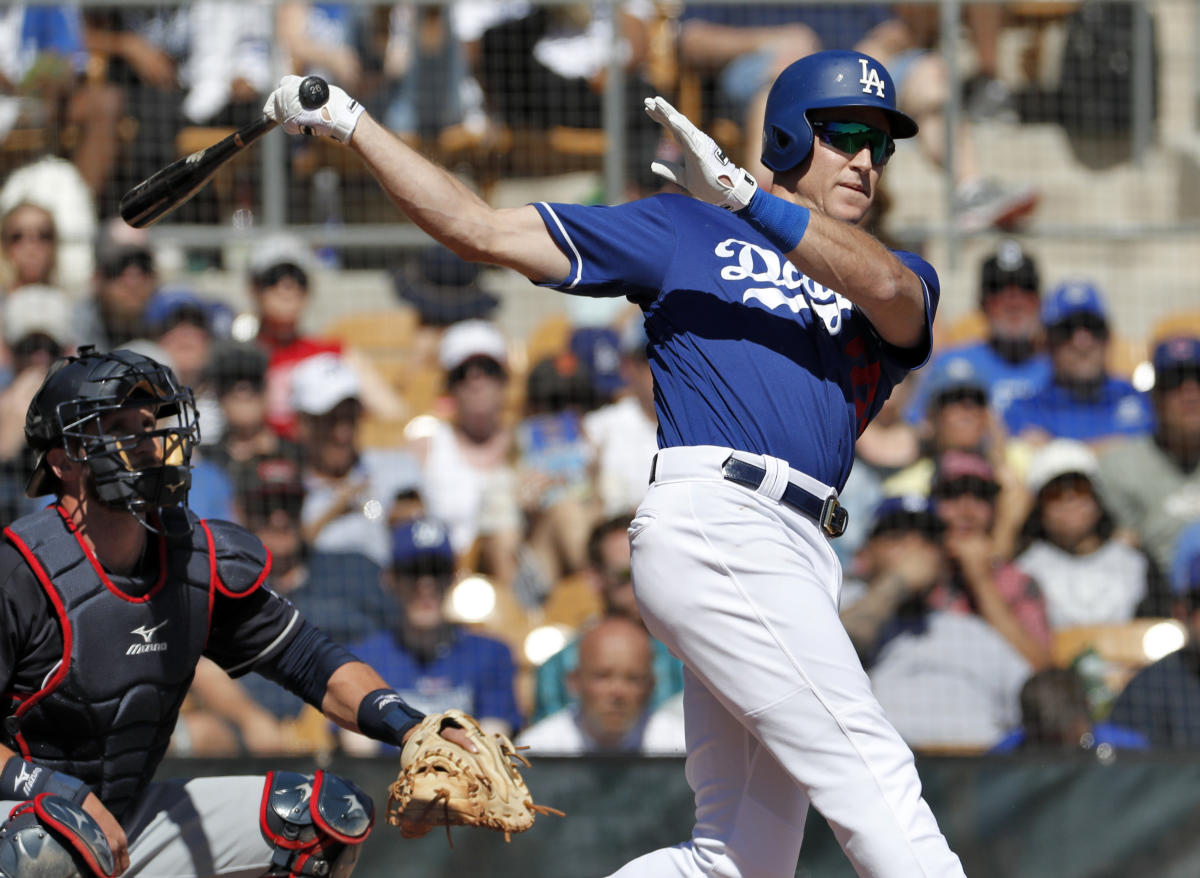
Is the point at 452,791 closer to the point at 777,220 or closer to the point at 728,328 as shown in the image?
the point at 728,328

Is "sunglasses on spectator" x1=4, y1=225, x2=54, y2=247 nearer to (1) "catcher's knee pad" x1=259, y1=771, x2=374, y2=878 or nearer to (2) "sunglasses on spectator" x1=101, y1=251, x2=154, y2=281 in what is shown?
(2) "sunglasses on spectator" x1=101, y1=251, x2=154, y2=281

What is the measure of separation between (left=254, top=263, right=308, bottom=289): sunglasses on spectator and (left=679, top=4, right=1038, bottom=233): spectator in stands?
2.25 metres

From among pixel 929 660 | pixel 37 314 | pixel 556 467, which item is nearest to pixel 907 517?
pixel 929 660

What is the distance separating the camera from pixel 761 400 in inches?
133

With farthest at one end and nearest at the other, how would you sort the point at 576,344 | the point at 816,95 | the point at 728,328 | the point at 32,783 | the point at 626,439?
the point at 576,344 → the point at 626,439 → the point at 816,95 → the point at 728,328 → the point at 32,783

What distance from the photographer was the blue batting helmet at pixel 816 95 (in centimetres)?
353

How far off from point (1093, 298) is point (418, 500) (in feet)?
10.7

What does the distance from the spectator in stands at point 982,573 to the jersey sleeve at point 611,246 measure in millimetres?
3194

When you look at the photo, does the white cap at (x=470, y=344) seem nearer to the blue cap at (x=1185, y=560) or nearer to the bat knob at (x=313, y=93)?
the blue cap at (x=1185, y=560)

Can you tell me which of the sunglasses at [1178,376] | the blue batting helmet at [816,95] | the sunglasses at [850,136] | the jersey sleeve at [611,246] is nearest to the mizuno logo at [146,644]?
the jersey sleeve at [611,246]

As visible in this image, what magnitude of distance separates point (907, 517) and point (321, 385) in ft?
8.47

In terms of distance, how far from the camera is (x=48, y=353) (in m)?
6.88

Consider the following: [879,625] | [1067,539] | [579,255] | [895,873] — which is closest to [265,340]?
[879,625]

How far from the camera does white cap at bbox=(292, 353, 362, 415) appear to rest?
688 cm
